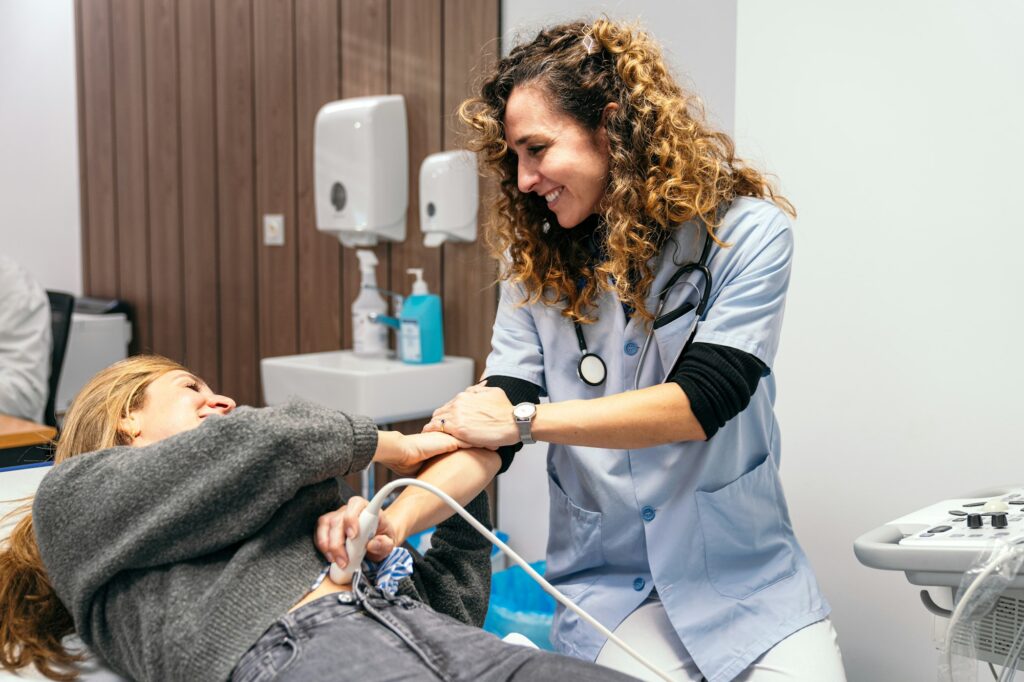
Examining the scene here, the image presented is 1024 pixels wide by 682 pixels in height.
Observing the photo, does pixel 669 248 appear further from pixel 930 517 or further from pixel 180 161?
pixel 180 161

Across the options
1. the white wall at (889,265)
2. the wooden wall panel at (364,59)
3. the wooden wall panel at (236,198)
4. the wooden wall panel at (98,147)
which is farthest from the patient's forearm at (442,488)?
the wooden wall panel at (98,147)

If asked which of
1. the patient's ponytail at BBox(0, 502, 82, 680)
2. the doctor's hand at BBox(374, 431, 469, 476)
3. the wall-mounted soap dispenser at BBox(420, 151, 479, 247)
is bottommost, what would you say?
the patient's ponytail at BBox(0, 502, 82, 680)

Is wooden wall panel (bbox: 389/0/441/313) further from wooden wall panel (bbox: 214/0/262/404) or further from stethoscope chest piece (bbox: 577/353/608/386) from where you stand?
stethoscope chest piece (bbox: 577/353/608/386)

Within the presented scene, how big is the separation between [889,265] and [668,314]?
0.51 m

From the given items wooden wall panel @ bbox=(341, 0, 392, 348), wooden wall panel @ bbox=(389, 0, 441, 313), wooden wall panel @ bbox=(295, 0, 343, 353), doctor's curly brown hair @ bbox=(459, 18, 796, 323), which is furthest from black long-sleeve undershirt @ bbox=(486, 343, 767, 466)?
wooden wall panel @ bbox=(295, 0, 343, 353)

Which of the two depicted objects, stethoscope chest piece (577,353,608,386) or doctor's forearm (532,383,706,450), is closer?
doctor's forearm (532,383,706,450)

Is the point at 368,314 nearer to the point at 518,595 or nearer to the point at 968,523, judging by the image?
the point at 518,595

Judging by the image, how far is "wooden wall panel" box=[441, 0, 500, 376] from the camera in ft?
8.88

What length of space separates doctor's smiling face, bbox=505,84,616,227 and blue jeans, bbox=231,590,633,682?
0.68 meters

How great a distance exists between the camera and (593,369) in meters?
1.50

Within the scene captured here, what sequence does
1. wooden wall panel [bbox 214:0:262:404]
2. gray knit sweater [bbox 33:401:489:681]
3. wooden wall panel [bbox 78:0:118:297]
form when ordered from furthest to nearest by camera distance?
wooden wall panel [bbox 78:0:118:297], wooden wall panel [bbox 214:0:262:404], gray knit sweater [bbox 33:401:489:681]

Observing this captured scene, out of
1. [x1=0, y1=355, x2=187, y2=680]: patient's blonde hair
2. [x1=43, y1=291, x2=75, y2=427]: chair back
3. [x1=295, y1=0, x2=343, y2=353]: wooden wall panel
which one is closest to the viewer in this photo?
[x1=0, y1=355, x2=187, y2=680]: patient's blonde hair

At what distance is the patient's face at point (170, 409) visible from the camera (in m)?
1.36

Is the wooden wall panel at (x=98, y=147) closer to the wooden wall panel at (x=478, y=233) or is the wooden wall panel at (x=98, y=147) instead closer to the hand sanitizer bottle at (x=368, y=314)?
the hand sanitizer bottle at (x=368, y=314)
